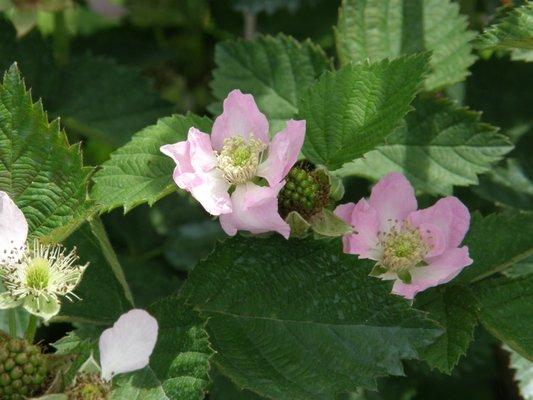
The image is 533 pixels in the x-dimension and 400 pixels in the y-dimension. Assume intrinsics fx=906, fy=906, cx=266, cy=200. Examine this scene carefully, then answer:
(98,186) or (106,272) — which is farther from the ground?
(98,186)

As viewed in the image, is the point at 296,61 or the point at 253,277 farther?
the point at 296,61

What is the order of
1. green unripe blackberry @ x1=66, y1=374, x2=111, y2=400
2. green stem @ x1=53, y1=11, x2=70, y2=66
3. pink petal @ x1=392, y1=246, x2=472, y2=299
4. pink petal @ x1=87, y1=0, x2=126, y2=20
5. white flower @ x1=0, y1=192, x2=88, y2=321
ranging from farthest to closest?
1. pink petal @ x1=87, y1=0, x2=126, y2=20
2. green stem @ x1=53, y1=11, x2=70, y2=66
3. pink petal @ x1=392, y1=246, x2=472, y2=299
4. white flower @ x1=0, y1=192, x2=88, y2=321
5. green unripe blackberry @ x1=66, y1=374, x2=111, y2=400

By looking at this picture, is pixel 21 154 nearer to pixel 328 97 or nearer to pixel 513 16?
pixel 328 97

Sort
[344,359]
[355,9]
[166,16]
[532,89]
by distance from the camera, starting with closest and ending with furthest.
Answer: [344,359], [355,9], [532,89], [166,16]

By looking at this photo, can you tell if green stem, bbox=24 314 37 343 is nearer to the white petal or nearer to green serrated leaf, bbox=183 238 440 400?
the white petal

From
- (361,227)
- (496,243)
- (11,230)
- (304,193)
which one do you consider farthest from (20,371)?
(496,243)

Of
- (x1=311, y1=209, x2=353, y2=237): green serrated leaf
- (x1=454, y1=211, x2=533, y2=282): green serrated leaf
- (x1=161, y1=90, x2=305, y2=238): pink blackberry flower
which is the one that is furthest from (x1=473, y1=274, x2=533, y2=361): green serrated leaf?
(x1=161, y1=90, x2=305, y2=238): pink blackberry flower

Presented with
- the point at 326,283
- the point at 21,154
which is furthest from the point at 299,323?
the point at 21,154
